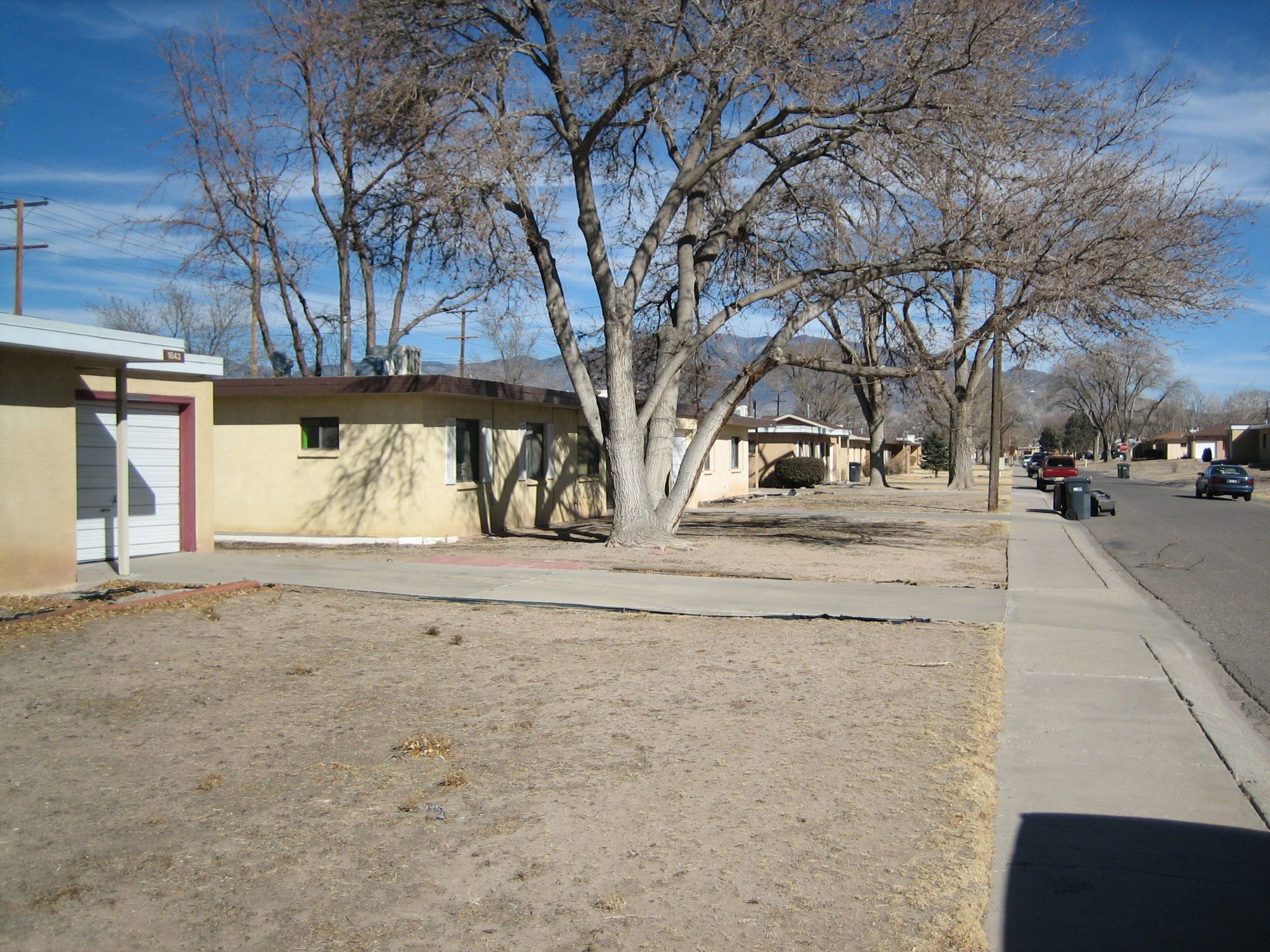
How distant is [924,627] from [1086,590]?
4251 mm

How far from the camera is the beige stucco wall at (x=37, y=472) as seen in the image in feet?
35.2

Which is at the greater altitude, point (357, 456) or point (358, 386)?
point (358, 386)

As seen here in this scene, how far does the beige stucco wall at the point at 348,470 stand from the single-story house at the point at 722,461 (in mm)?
11189

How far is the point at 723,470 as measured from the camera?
3491 cm

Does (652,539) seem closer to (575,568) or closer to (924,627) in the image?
(575,568)

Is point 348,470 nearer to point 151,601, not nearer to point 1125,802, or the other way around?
point 151,601

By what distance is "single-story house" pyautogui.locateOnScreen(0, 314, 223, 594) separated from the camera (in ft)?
35.3

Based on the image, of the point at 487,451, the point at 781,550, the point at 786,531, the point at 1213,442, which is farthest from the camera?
the point at 1213,442

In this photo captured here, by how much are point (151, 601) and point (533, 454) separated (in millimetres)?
12074

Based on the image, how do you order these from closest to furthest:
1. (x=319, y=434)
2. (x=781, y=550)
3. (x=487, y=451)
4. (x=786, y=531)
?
(x=781, y=550)
(x=319, y=434)
(x=487, y=451)
(x=786, y=531)

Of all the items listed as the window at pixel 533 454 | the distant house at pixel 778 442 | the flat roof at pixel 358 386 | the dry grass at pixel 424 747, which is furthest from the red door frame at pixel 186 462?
the distant house at pixel 778 442

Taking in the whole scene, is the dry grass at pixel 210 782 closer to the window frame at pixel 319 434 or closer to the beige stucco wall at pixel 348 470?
the beige stucco wall at pixel 348 470

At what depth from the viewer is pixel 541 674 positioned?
26.0 ft

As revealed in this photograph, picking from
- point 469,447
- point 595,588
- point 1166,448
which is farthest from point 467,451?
point 1166,448
